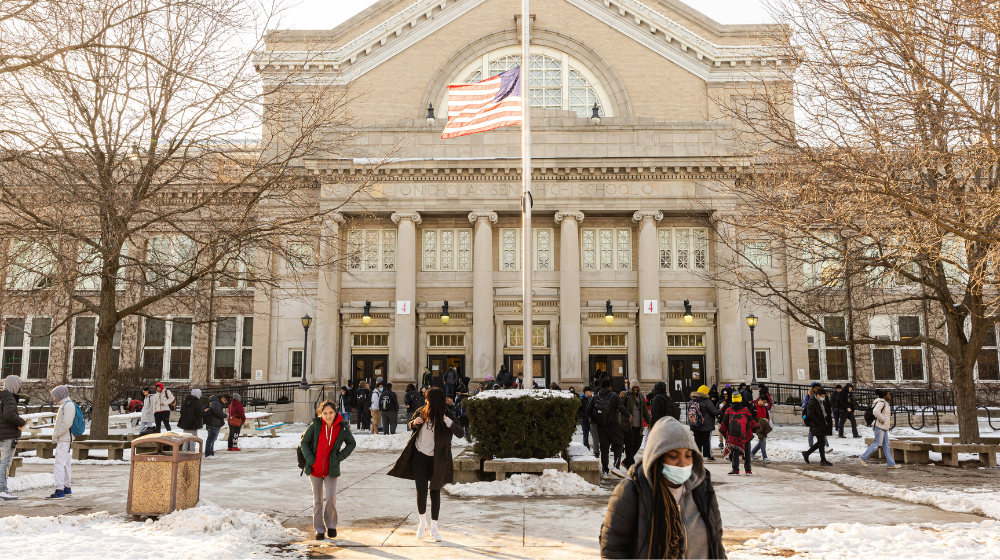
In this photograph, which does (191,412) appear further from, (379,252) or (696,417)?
(379,252)

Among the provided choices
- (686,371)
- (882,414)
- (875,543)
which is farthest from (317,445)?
(686,371)

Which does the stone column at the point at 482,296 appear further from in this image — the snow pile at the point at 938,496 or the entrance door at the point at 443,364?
the snow pile at the point at 938,496

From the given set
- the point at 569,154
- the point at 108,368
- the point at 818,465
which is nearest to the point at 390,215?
the point at 569,154

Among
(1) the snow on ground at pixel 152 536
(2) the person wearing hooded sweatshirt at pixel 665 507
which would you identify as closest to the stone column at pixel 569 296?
(1) the snow on ground at pixel 152 536

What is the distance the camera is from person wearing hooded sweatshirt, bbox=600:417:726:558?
11.9 feet

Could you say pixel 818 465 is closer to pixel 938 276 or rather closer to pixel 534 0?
pixel 938 276

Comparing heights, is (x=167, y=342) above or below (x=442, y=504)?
above

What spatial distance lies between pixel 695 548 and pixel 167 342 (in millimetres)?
35593

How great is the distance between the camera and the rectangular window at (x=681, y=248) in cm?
3177

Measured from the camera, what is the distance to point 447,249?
105 feet

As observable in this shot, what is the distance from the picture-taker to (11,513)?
9.68 meters

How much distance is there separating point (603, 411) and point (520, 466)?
279 cm

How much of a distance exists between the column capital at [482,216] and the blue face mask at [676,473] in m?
27.1

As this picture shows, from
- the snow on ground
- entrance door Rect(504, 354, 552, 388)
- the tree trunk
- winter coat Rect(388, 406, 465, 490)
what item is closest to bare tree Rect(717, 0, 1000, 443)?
the tree trunk
